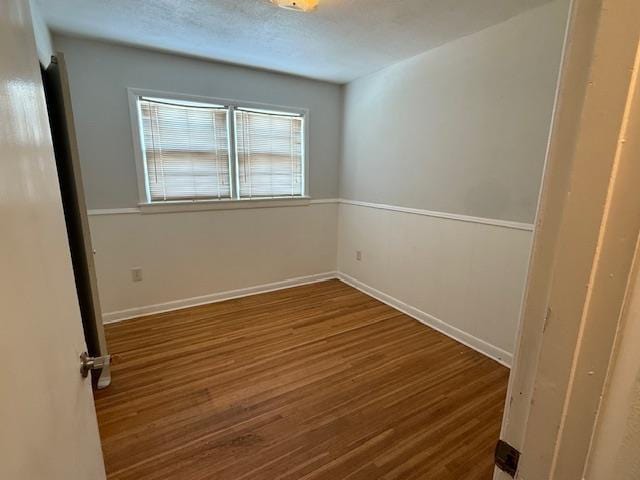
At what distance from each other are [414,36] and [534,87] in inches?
37.3

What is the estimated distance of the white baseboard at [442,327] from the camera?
242 cm

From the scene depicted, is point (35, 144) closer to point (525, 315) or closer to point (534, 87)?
point (525, 315)

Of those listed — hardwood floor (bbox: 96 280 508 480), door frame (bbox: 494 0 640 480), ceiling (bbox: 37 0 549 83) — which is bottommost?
hardwood floor (bbox: 96 280 508 480)

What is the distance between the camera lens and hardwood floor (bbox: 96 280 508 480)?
1566 millimetres

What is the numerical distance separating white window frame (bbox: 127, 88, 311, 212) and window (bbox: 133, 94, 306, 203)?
1 centimetres

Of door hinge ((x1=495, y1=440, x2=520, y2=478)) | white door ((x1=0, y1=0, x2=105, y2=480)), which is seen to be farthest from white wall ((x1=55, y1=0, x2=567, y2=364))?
white door ((x1=0, y1=0, x2=105, y2=480))

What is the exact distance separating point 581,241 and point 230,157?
128 inches

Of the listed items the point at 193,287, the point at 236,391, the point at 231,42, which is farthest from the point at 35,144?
the point at 193,287

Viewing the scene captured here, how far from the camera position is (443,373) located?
228 cm

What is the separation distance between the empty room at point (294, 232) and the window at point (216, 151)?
0.02 metres

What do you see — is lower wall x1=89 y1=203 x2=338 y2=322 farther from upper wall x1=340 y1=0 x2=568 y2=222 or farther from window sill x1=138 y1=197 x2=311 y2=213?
upper wall x1=340 y1=0 x2=568 y2=222

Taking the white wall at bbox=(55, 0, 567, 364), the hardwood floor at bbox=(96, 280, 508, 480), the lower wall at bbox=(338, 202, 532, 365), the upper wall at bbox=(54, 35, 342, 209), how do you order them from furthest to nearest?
the upper wall at bbox=(54, 35, 342, 209), the lower wall at bbox=(338, 202, 532, 365), the white wall at bbox=(55, 0, 567, 364), the hardwood floor at bbox=(96, 280, 508, 480)

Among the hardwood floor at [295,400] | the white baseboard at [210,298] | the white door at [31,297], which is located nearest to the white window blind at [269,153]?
the white baseboard at [210,298]

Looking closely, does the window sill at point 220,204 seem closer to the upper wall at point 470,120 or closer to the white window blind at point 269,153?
the white window blind at point 269,153
